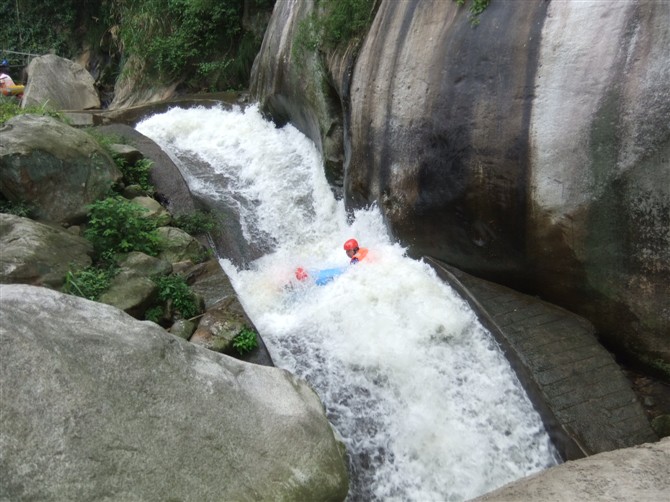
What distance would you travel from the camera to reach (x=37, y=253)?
4855 mm

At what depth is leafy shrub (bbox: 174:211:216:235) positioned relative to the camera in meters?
6.83

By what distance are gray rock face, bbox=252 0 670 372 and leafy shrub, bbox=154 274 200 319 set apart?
2.59 m

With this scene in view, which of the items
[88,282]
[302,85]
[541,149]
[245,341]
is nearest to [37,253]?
[88,282]

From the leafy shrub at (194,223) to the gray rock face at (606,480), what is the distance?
15.6ft

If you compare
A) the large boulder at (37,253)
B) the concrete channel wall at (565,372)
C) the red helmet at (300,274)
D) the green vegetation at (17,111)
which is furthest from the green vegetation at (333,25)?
the large boulder at (37,253)

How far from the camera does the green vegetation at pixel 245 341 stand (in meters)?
4.78

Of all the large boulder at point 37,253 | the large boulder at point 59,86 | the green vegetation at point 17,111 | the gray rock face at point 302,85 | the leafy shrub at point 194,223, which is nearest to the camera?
the large boulder at point 37,253

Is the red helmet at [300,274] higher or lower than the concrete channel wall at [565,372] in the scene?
lower

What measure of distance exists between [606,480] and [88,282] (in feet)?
14.2

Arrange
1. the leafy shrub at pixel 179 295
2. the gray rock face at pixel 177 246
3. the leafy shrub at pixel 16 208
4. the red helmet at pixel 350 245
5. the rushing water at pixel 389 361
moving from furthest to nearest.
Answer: the red helmet at pixel 350 245
the gray rock face at pixel 177 246
the leafy shrub at pixel 16 208
the leafy shrub at pixel 179 295
the rushing water at pixel 389 361

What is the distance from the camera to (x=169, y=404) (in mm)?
3158

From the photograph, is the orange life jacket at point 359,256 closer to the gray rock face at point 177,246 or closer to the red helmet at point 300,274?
the red helmet at point 300,274

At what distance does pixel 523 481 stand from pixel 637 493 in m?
0.65

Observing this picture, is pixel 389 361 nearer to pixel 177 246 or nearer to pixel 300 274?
pixel 300 274
